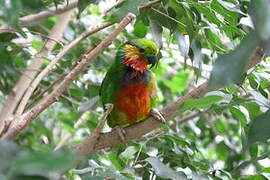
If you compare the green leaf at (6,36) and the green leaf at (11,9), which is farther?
the green leaf at (6,36)

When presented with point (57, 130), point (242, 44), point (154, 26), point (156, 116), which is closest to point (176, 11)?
point (154, 26)

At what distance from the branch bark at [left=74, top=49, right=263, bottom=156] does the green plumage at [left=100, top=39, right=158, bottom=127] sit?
24 cm

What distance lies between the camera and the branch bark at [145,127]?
95 cm

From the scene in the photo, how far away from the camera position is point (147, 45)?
1.44m

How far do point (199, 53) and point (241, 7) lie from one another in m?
0.14

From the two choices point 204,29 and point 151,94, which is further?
point 151,94

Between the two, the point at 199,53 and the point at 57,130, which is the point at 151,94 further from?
the point at 57,130

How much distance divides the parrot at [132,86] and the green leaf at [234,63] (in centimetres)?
95

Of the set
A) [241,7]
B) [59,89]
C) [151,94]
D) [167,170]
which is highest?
[241,7]

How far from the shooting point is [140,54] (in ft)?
4.76

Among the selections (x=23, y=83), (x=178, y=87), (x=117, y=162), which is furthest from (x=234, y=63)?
(x=178, y=87)

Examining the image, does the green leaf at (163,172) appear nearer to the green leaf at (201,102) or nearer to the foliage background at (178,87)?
the foliage background at (178,87)

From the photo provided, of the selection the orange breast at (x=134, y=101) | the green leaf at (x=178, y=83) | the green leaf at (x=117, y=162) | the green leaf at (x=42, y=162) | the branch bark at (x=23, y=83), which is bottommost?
the green leaf at (x=178, y=83)

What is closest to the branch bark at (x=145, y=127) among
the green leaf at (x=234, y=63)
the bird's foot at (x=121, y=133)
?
the bird's foot at (x=121, y=133)
